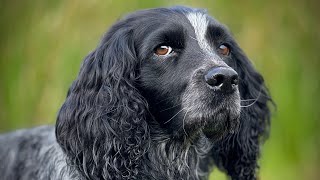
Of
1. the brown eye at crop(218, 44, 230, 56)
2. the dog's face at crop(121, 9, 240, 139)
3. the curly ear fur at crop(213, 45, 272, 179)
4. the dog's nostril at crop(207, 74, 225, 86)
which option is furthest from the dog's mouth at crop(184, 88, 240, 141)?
the curly ear fur at crop(213, 45, 272, 179)

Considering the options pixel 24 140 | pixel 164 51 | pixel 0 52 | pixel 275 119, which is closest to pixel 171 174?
pixel 164 51

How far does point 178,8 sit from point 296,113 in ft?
11.3

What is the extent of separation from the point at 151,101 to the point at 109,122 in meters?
0.36

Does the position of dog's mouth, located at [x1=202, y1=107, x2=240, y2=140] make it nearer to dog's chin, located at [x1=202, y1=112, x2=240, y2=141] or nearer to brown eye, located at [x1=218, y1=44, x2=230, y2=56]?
dog's chin, located at [x1=202, y1=112, x2=240, y2=141]

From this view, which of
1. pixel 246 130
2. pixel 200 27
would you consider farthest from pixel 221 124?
pixel 246 130

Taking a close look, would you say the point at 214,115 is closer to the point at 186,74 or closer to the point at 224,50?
the point at 186,74

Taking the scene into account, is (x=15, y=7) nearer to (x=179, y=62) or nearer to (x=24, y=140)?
(x=24, y=140)

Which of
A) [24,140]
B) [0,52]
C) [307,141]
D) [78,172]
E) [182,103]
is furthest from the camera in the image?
[0,52]

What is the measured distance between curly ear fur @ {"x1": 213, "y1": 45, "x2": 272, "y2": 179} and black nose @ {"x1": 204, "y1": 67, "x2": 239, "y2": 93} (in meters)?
1.09

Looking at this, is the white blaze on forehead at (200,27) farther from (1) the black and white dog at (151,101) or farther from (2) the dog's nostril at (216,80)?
(2) the dog's nostril at (216,80)

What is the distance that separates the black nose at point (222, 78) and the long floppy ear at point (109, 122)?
66cm

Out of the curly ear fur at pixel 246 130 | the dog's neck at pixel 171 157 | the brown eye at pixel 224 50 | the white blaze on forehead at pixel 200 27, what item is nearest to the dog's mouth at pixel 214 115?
the dog's neck at pixel 171 157

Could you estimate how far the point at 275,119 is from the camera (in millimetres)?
9211

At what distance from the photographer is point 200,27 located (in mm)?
5973
